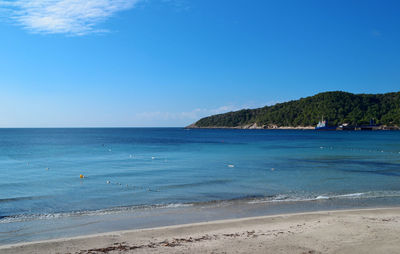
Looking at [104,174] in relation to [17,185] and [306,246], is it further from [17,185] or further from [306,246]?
[306,246]

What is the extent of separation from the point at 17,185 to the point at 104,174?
6588 millimetres

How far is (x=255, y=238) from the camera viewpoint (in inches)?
398

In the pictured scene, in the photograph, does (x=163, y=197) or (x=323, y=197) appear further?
(x=163, y=197)

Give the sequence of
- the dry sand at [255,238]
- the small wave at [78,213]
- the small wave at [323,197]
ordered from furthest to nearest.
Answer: the small wave at [323,197]
the small wave at [78,213]
the dry sand at [255,238]

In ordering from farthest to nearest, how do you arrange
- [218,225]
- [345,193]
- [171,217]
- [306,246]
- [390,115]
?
[390,115]
[345,193]
[171,217]
[218,225]
[306,246]

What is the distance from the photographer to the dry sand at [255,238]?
9141 mm

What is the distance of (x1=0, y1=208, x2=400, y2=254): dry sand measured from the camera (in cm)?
914

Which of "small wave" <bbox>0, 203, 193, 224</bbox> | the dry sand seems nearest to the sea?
"small wave" <bbox>0, 203, 193, 224</bbox>

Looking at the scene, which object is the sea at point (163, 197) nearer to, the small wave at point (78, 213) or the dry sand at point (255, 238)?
the small wave at point (78, 213)

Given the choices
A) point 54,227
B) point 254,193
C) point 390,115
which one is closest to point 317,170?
point 254,193

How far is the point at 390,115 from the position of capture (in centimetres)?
18362

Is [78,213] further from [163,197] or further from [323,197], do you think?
[323,197]

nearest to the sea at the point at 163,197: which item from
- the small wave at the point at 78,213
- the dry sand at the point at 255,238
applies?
the small wave at the point at 78,213

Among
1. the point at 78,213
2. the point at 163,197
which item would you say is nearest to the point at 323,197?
the point at 163,197
